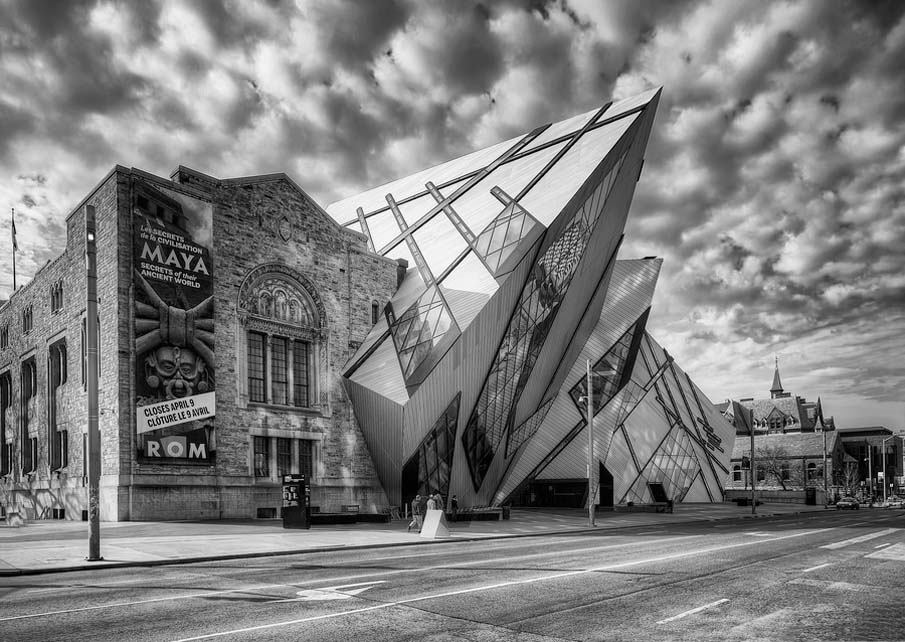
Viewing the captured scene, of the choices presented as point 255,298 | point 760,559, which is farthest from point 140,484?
point 760,559

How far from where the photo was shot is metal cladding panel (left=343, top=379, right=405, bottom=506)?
3888 centimetres

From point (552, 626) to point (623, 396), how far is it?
156 feet

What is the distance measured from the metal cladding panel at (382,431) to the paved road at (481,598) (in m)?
19.8

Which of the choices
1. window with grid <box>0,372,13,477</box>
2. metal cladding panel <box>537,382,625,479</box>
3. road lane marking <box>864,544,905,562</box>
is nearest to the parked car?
metal cladding panel <box>537,382,625,479</box>

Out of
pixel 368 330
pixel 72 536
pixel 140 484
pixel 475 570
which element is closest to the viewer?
pixel 475 570

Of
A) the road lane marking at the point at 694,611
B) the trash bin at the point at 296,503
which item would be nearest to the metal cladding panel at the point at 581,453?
the trash bin at the point at 296,503

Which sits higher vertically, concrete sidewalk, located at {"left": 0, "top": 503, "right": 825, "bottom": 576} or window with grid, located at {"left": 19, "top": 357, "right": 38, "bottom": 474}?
window with grid, located at {"left": 19, "top": 357, "right": 38, "bottom": 474}

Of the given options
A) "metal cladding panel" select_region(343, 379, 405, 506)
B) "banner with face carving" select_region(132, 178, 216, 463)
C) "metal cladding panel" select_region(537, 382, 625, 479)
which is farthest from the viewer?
"metal cladding panel" select_region(537, 382, 625, 479)

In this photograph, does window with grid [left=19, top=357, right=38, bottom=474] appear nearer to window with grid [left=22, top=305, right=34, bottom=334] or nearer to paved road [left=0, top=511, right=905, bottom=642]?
window with grid [left=22, top=305, right=34, bottom=334]

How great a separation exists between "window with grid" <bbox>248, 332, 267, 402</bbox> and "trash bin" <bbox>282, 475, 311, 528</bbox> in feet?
32.8

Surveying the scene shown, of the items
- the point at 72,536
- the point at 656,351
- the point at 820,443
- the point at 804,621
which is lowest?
the point at 820,443

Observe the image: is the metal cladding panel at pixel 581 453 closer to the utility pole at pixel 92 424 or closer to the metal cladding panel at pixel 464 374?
the metal cladding panel at pixel 464 374

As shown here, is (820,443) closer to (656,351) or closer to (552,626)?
(656,351)

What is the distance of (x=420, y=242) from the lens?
1886 inches
